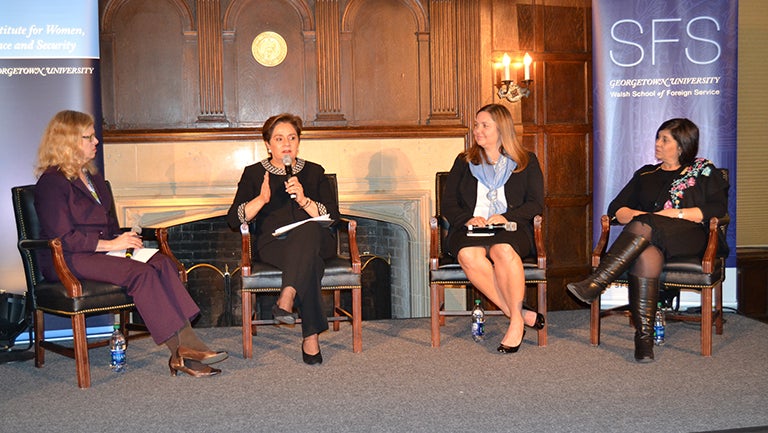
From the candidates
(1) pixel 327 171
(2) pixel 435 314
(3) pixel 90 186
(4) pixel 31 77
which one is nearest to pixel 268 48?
(1) pixel 327 171

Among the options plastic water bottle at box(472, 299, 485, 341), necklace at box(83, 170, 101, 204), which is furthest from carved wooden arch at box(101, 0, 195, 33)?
plastic water bottle at box(472, 299, 485, 341)

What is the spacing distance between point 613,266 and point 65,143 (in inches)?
114

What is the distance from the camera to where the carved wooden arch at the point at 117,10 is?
5613 mm

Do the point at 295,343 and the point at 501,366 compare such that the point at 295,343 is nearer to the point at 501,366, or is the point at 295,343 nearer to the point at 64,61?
the point at 501,366

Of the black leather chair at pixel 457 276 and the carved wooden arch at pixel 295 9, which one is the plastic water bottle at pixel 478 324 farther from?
the carved wooden arch at pixel 295 9

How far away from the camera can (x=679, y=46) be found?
570cm

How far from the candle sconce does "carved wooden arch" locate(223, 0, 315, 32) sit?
1.41 m

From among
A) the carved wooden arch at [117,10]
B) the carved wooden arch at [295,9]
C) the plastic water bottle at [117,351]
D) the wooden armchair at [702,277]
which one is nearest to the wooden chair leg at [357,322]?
the plastic water bottle at [117,351]

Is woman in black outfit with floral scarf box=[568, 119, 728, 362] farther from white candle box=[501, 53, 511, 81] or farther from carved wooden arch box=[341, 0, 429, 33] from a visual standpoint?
carved wooden arch box=[341, 0, 429, 33]

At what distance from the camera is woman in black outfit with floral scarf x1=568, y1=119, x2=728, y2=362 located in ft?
14.2

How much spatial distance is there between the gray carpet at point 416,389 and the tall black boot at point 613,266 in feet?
1.11

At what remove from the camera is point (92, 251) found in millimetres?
4086

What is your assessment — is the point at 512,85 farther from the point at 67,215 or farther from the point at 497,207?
the point at 67,215

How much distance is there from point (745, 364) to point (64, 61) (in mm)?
4100
